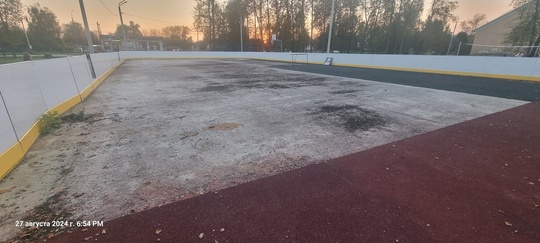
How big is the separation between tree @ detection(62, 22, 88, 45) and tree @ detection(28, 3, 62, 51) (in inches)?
506

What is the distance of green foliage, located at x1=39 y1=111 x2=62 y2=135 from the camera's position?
191 inches

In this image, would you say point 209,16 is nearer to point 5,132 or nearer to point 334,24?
→ point 334,24

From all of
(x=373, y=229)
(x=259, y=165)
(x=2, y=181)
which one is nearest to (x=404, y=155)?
(x=373, y=229)

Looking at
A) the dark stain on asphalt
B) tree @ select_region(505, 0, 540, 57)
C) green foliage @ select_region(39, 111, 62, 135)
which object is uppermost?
tree @ select_region(505, 0, 540, 57)

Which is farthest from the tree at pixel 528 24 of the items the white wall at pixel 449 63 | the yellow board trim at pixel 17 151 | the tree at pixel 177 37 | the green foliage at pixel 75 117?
the tree at pixel 177 37

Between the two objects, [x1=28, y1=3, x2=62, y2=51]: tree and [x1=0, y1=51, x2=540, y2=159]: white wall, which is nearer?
[x1=0, y1=51, x2=540, y2=159]: white wall

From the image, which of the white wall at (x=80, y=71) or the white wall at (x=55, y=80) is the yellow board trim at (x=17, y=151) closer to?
the white wall at (x=55, y=80)

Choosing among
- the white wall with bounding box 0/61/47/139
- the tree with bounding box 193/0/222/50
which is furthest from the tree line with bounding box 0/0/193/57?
the white wall with bounding box 0/61/47/139

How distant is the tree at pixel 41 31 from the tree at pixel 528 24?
71.6m

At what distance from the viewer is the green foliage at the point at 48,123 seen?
4.84 meters

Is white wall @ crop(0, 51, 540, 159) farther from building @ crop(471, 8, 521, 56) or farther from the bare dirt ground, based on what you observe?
building @ crop(471, 8, 521, 56)

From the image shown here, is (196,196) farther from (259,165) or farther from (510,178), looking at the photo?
(510,178)

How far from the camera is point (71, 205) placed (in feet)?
8.68

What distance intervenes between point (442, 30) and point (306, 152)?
4718 centimetres
